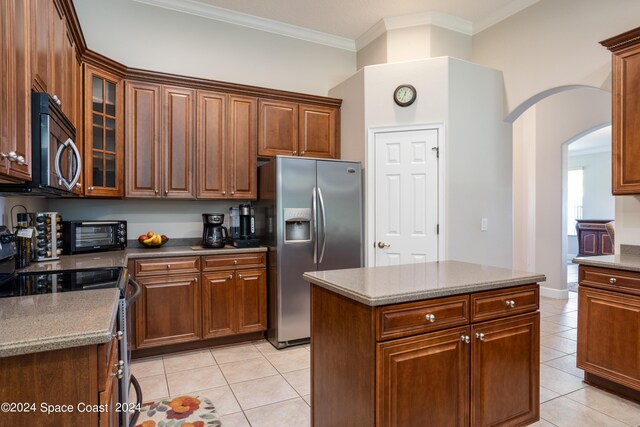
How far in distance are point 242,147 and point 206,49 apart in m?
1.19

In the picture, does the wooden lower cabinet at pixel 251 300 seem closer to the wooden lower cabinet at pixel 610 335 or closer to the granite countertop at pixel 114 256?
the granite countertop at pixel 114 256

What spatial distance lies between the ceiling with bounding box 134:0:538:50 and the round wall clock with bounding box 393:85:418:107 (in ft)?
2.98

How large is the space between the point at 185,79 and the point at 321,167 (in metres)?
1.55

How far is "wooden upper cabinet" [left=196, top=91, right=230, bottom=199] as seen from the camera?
362 cm

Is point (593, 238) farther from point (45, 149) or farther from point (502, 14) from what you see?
point (45, 149)

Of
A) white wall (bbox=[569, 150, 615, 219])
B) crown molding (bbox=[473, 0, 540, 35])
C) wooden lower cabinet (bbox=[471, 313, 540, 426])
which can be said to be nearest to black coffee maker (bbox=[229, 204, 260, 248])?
wooden lower cabinet (bbox=[471, 313, 540, 426])

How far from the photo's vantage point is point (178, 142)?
3.54m

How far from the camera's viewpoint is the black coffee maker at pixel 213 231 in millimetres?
3588

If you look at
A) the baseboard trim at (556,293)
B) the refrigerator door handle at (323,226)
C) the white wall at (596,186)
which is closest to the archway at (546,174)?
the baseboard trim at (556,293)

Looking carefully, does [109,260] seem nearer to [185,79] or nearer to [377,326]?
[185,79]

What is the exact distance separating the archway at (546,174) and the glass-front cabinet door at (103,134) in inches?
205

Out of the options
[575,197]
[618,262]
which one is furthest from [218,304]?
[575,197]

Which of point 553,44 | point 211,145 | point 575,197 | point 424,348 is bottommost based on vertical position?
point 424,348

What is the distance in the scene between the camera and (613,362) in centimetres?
254
